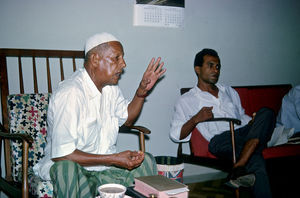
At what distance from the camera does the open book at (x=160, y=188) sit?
1.19 meters

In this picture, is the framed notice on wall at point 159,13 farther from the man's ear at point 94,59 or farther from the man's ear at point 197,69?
the man's ear at point 94,59

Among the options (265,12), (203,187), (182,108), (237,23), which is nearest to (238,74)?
(237,23)

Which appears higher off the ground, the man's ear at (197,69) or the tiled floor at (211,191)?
the man's ear at (197,69)

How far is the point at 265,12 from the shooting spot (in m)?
3.41

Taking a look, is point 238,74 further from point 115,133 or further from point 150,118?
point 115,133

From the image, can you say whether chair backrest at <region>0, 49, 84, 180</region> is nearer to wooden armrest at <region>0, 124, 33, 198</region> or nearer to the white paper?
wooden armrest at <region>0, 124, 33, 198</region>

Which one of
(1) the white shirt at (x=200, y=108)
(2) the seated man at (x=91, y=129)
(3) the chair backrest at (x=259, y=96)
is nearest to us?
(2) the seated man at (x=91, y=129)

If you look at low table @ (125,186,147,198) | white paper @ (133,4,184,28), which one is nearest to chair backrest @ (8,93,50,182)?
low table @ (125,186,147,198)

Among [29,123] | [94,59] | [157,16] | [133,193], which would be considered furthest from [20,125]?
[157,16]

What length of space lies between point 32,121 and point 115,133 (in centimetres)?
56

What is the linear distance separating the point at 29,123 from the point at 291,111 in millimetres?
2295

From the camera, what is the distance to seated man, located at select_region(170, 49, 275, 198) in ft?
6.93

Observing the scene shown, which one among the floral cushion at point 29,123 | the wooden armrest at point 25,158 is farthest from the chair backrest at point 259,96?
the wooden armrest at point 25,158

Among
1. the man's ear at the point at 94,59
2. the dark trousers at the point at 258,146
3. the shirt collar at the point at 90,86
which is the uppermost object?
the man's ear at the point at 94,59
